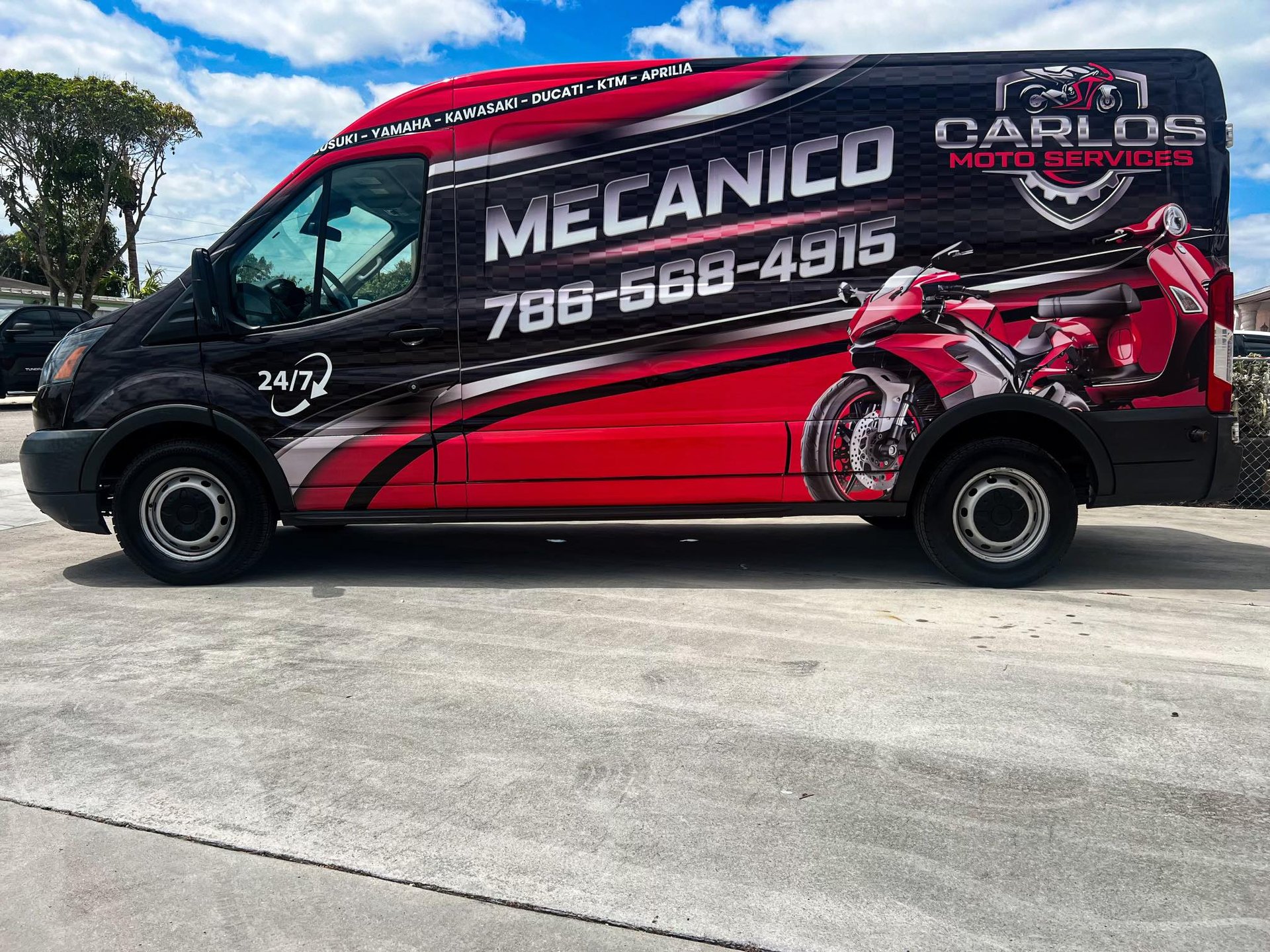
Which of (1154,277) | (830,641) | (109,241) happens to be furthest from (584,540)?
(109,241)

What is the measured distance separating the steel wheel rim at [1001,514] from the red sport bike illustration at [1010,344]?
0.49 metres

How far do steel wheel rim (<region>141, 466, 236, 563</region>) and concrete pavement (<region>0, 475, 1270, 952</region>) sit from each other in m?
0.27

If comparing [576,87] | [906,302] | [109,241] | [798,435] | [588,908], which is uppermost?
[109,241]

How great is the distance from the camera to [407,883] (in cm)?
255

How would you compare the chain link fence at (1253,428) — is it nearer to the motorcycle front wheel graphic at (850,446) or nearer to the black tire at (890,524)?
the black tire at (890,524)

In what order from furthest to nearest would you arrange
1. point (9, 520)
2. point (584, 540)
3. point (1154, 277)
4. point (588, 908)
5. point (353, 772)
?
point (9, 520) → point (584, 540) → point (1154, 277) → point (353, 772) → point (588, 908)

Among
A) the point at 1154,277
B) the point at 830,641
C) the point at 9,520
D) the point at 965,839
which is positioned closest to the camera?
the point at 965,839

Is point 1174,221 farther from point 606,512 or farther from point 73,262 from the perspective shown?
Result: point 73,262

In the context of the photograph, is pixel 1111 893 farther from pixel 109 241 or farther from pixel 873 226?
pixel 109 241

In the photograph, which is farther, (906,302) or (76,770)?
(906,302)

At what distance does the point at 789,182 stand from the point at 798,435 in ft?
4.44

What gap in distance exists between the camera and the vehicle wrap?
5285 mm

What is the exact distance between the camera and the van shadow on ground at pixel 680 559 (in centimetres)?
574

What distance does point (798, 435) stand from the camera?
5453 mm
